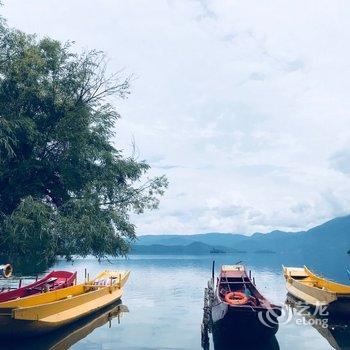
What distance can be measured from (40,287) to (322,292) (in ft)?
63.8

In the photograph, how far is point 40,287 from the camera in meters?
25.4

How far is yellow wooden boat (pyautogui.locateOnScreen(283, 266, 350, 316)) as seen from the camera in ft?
83.1

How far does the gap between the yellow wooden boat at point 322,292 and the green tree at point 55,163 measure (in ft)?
45.0

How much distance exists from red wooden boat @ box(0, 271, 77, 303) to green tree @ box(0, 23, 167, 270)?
215cm

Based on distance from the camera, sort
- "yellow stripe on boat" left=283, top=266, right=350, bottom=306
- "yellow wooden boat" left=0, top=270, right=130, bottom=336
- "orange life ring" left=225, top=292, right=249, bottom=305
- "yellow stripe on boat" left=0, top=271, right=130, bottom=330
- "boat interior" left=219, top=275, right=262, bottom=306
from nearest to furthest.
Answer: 1. "yellow wooden boat" left=0, top=270, right=130, bottom=336
2. "yellow stripe on boat" left=0, top=271, right=130, bottom=330
3. "orange life ring" left=225, top=292, right=249, bottom=305
4. "yellow stripe on boat" left=283, top=266, right=350, bottom=306
5. "boat interior" left=219, top=275, right=262, bottom=306

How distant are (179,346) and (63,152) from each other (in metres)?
14.1

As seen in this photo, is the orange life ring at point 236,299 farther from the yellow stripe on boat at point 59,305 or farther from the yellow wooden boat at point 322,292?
the yellow stripe on boat at point 59,305

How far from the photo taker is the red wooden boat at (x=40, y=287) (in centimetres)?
2261

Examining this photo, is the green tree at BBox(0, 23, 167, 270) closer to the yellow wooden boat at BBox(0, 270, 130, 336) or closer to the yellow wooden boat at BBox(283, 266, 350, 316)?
the yellow wooden boat at BBox(0, 270, 130, 336)

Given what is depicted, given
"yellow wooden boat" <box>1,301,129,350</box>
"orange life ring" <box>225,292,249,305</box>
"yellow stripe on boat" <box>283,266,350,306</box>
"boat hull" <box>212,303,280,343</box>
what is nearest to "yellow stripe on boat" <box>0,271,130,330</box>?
"yellow wooden boat" <box>1,301,129,350</box>

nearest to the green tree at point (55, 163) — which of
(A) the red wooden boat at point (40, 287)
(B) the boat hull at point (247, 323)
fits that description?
(A) the red wooden boat at point (40, 287)

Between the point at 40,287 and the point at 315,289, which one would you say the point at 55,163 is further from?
the point at 315,289

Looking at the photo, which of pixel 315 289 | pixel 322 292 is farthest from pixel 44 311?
pixel 315 289

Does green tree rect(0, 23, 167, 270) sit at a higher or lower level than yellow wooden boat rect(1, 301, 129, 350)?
higher
